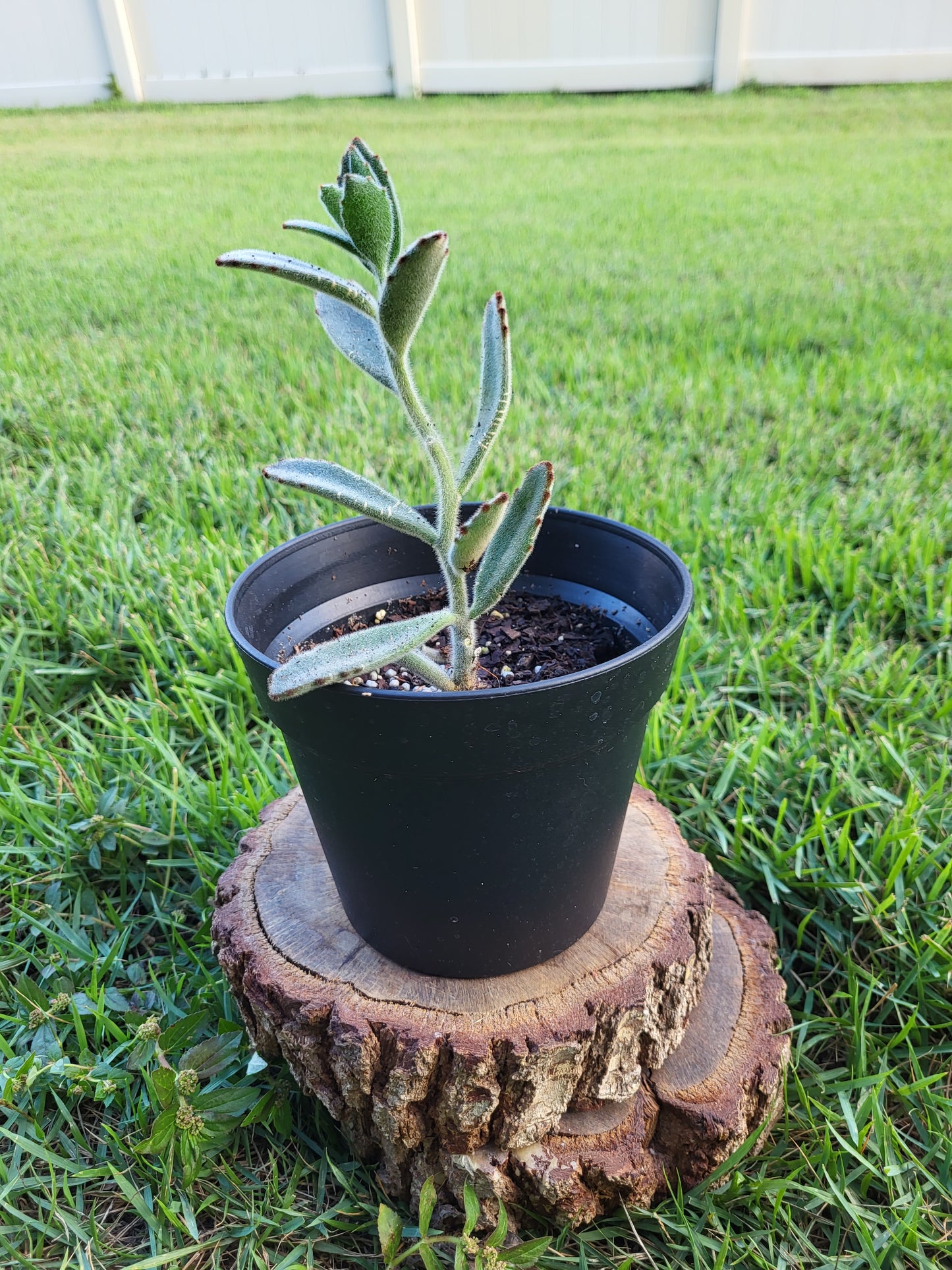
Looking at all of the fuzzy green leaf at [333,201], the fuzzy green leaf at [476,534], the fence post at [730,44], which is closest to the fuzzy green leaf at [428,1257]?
the fuzzy green leaf at [476,534]

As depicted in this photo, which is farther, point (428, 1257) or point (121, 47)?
point (121, 47)

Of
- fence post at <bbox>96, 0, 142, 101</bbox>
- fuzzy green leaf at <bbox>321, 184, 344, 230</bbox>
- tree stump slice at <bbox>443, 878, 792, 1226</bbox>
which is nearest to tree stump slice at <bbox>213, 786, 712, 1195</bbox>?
tree stump slice at <bbox>443, 878, 792, 1226</bbox>

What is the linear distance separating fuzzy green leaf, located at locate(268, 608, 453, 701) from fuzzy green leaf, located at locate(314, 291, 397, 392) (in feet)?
0.72

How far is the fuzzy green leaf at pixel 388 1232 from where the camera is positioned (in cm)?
76

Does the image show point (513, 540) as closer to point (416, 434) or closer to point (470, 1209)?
point (416, 434)

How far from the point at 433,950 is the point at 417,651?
0.29m

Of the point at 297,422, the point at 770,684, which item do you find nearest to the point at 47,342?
the point at 297,422

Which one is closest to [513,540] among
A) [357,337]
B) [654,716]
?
[357,337]

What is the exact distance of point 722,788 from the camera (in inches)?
47.2

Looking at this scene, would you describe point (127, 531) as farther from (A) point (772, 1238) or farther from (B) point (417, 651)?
(A) point (772, 1238)

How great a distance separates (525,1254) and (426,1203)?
9 cm

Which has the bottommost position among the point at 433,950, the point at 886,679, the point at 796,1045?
the point at 796,1045

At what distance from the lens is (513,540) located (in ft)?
2.33

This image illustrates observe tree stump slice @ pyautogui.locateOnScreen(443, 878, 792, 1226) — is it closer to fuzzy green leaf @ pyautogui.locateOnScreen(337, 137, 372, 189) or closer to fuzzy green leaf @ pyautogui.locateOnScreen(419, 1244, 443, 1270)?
fuzzy green leaf @ pyautogui.locateOnScreen(419, 1244, 443, 1270)
